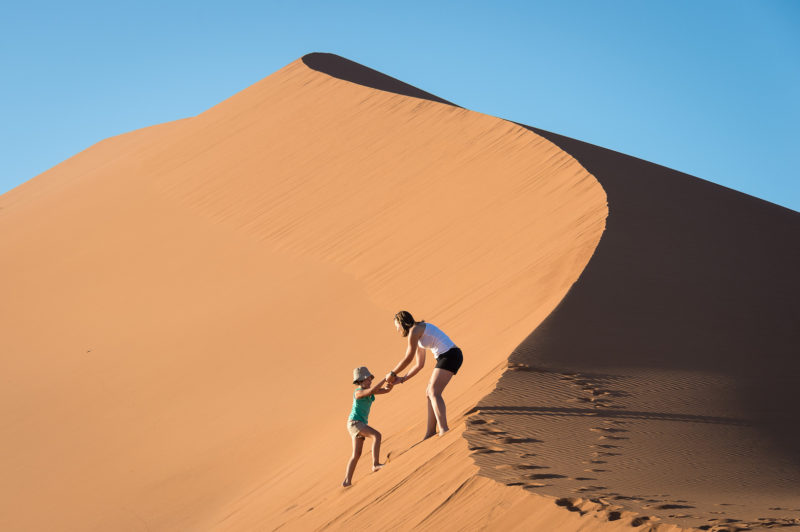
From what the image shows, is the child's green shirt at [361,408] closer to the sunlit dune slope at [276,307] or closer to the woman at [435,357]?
the woman at [435,357]

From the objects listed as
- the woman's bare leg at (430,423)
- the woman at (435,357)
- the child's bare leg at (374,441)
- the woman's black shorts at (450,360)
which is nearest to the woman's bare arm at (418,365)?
the woman at (435,357)

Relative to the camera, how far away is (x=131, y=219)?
69.4 ft

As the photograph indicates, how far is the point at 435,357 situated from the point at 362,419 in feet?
2.50

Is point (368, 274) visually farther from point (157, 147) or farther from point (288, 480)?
point (157, 147)

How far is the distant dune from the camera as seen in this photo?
656cm

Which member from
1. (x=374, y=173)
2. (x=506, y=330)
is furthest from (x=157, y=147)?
(x=506, y=330)

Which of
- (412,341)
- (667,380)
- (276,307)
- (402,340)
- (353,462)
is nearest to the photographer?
(412,341)

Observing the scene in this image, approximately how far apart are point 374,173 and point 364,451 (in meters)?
11.8

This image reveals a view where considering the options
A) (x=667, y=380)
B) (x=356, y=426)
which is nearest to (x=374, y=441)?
(x=356, y=426)

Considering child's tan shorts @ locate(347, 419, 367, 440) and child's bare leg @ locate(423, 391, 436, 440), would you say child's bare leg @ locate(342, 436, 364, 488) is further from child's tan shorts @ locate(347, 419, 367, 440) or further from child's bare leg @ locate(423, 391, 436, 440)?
child's bare leg @ locate(423, 391, 436, 440)

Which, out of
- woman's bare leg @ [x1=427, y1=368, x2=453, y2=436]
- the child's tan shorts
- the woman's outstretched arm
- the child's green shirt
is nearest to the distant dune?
woman's bare leg @ [x1=427, y1=368, x2=453, y2=436]

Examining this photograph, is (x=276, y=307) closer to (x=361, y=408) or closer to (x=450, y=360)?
(x=361, y=408)

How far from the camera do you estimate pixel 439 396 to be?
7.03 meters

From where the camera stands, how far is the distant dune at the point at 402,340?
21.5 feet
